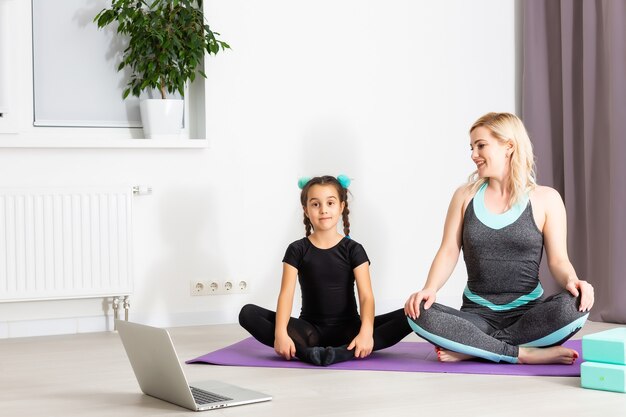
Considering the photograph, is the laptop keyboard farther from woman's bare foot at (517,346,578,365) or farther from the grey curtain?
the grey curtain

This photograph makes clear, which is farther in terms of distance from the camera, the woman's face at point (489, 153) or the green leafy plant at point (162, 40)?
the green leafy plant at point (162, 40)

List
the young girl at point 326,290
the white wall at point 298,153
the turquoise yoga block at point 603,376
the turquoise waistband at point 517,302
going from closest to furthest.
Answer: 1. the turquoise yoga block at point 603,376
2. the turquoise waistband at point 517,302
3. the young girl at point 326,290
4. the white wall at point 298,153

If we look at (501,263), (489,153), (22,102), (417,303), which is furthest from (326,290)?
(22,102)

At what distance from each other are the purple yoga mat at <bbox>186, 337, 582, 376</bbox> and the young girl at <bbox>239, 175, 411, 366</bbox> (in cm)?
7

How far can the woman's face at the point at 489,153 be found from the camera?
9.02ft

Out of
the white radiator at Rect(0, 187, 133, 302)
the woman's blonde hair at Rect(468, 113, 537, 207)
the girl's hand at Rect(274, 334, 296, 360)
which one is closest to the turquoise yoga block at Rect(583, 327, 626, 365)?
the woman's blonde hair at Rect(468, 113, 537, 207)

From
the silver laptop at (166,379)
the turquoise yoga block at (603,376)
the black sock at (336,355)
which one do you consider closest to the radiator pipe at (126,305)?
the black sock at (336,355)

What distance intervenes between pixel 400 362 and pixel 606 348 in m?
0.68

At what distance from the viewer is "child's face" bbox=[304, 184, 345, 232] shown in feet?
9.21

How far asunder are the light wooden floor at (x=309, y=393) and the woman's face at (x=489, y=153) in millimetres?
670

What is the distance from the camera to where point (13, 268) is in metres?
3.36

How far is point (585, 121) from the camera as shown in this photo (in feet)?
12.4

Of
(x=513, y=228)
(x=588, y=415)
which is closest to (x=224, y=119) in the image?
(x=513, y=228)

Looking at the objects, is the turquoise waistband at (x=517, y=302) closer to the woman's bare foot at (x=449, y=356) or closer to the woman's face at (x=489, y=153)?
the woman's bare foot at (x=449, y=356)
